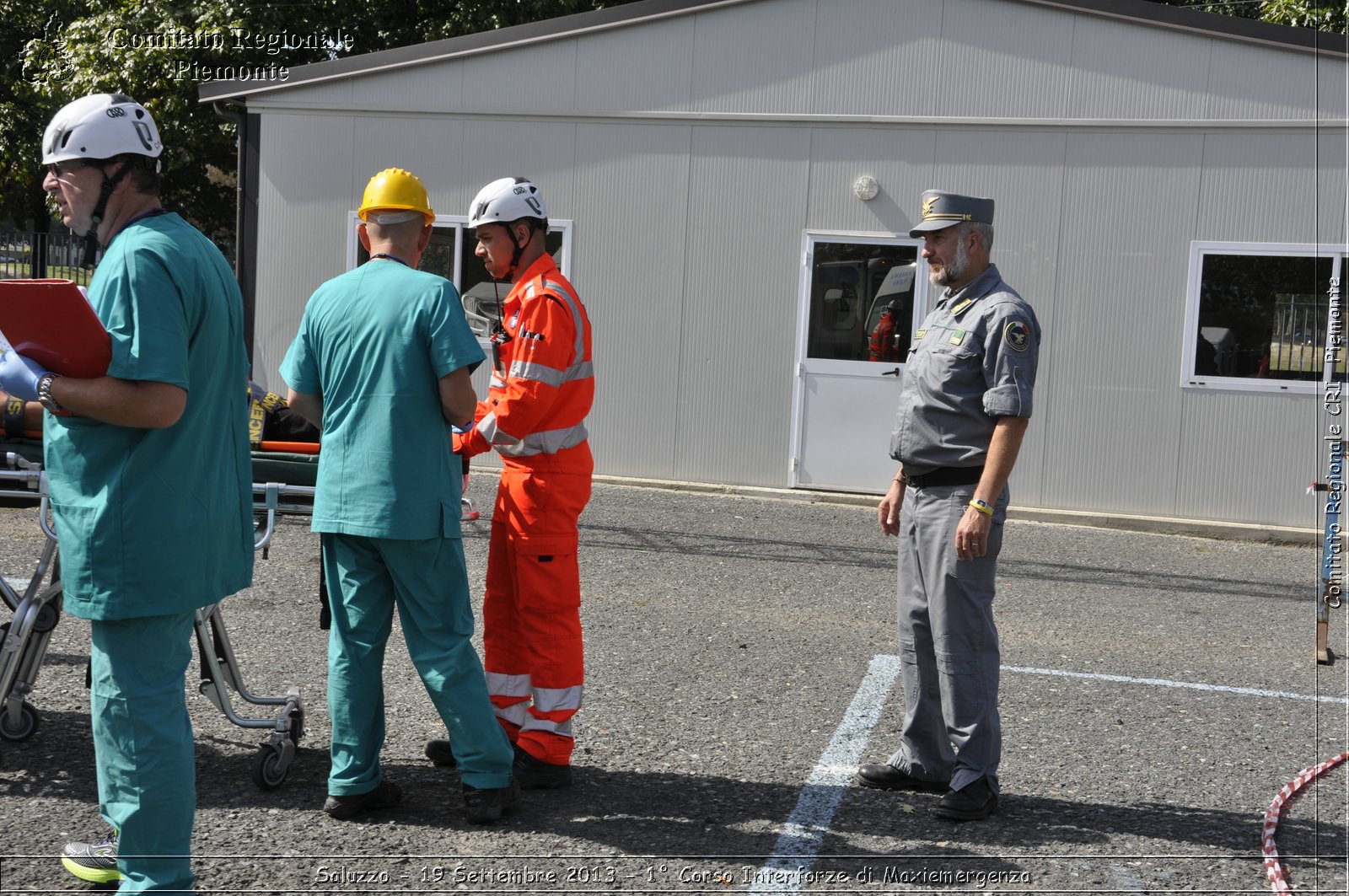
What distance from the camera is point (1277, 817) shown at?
13.5 feet

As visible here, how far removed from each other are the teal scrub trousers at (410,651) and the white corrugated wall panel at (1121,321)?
814 centimetres

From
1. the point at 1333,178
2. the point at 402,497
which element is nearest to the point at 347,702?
the point at 402,497

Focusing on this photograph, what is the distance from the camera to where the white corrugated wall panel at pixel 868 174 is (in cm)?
1110

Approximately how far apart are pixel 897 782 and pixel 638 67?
8611 millimetres

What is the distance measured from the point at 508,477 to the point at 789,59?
8.02 meters

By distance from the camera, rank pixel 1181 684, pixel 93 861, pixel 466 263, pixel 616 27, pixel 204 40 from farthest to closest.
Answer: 1. pixel 204 40
2. pixel 466 263
3. pixel 616 27
4. pixel 1181 684
5. pixel 93 861

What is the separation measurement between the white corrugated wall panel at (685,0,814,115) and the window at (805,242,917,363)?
4.62 ft

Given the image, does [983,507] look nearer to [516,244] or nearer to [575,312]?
[575,312]

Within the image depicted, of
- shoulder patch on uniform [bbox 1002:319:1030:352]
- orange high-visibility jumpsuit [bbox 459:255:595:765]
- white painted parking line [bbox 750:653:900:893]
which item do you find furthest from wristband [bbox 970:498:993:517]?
orange high-visibility jumpsuit [bbox 459:255:595:765]

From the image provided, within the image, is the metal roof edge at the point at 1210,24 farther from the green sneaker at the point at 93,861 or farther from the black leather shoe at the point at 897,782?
the green sneaker at the point at 93,861

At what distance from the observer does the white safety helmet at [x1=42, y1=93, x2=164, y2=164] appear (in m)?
2.98

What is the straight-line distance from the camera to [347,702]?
384cm

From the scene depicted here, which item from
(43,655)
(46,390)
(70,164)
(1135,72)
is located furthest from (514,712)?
(1135,72)

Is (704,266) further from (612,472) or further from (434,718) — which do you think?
(434,718)
